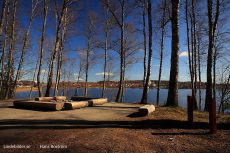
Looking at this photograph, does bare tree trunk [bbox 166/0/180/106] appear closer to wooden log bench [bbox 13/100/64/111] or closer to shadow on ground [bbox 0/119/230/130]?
shadow on ground [bbox 0/119/230/130]

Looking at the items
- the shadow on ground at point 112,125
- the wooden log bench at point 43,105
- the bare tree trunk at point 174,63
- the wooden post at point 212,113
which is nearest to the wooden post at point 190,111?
the shadow on ground at point 112,125

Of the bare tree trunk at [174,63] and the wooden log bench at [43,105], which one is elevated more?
the bare tree trunk at [174,63]

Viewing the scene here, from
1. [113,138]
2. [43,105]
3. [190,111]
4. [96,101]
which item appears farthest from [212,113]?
[43,105]

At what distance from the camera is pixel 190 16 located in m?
13.7

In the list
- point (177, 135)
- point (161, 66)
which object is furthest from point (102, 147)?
point (161, 66)

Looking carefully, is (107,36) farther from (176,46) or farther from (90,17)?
(176,46)

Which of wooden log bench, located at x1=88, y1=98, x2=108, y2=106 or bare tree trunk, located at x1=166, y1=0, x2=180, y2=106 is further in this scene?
wooden log bench, located at x1=88, y1=98, x2=108, y2=106

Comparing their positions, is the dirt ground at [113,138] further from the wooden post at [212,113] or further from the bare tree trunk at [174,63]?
the bare tree trunk at [174,63]

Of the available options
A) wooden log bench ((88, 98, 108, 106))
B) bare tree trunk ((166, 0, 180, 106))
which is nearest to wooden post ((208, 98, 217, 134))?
bare tree trunk ((166, 0, 180, 106))

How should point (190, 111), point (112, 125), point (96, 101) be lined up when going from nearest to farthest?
point (112, 125)
point (190, 111)
point (96, 101)

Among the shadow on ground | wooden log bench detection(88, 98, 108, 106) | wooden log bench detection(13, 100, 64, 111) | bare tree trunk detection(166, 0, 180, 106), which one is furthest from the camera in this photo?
wooden log bench detection(88, 98, 108, 106)

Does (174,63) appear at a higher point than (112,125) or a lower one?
higher

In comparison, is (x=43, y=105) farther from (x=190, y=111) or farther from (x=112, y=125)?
(x=190, y=111)

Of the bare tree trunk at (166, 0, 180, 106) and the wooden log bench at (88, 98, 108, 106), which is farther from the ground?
the bare tree trunk at (166, 0, 180, 106)
